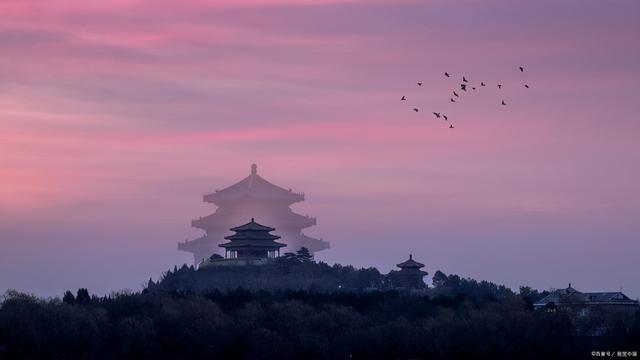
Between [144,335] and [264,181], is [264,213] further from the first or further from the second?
[144,335]

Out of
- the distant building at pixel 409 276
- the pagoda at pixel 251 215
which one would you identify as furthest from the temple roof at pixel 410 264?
the pagoda at pixel 251 215

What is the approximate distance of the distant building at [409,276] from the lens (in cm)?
12450

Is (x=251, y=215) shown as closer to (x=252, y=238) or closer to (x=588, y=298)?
(x=252, y=238)

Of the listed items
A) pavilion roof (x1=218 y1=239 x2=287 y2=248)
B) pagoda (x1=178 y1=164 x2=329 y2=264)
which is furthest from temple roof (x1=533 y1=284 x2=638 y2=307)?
pagoda (x1=178 y1=164 x2=329 y2=264)

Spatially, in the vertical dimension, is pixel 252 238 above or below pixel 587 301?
above

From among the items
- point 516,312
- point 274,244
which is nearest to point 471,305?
point 516,312

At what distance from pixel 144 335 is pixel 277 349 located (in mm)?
5532

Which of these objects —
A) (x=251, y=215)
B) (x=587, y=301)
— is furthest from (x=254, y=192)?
(x=587, y=301)

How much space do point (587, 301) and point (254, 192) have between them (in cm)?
6859

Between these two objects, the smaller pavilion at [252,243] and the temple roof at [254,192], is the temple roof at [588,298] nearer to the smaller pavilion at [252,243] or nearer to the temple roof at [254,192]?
the smaller pavilion at [252,243]

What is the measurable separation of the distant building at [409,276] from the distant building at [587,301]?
45.3 ft

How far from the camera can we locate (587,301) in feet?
342

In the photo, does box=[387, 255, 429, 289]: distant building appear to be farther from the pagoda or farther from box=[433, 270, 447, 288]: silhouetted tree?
the pagoda

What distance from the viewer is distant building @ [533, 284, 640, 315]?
97500mm
